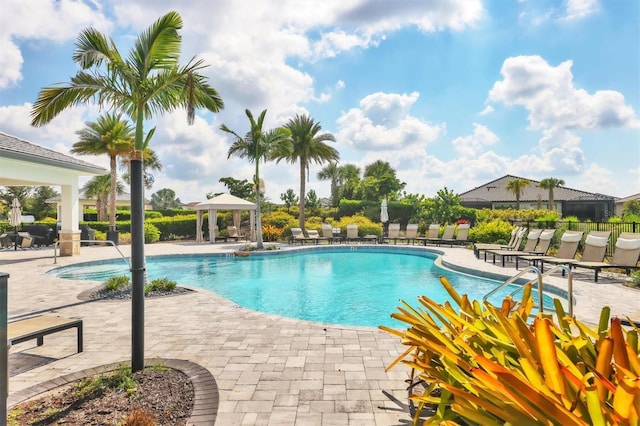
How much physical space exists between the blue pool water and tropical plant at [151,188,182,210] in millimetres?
77379

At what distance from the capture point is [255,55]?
460 inches

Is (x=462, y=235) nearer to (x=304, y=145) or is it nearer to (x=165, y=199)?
(x=304, y=145)

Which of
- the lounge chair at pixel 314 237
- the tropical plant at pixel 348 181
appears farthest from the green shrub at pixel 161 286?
the tropical plant at pixel 348 181

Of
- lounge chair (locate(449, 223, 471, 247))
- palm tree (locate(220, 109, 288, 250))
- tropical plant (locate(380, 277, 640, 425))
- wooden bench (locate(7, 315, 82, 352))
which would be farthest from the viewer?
lounge chair (locate(449, 223, 471, 247))

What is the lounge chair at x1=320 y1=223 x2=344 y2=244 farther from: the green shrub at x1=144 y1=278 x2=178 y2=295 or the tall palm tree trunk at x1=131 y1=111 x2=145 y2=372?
the tall palm tree trunk at x1=131 y1=111 x2=145 y2=372

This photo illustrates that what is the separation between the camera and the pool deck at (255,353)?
3.17 meters

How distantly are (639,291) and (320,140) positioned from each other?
18710 millimetres

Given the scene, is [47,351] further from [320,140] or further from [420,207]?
[420,207]

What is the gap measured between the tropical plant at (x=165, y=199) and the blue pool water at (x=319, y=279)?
77.4 metres

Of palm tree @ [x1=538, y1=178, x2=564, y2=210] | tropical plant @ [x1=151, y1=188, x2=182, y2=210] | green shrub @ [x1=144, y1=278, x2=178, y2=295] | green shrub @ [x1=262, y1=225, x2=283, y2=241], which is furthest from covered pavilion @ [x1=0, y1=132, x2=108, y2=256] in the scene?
tropical plant @ [x1=151, y1=188, x2=182, y2=210]

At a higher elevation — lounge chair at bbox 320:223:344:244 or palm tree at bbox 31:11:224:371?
palm tree at bbox 31:11:224:371

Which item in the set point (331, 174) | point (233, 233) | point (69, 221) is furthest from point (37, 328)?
point (331, 174)

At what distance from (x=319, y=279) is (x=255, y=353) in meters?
7.27

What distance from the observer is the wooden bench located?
12.8 feet
